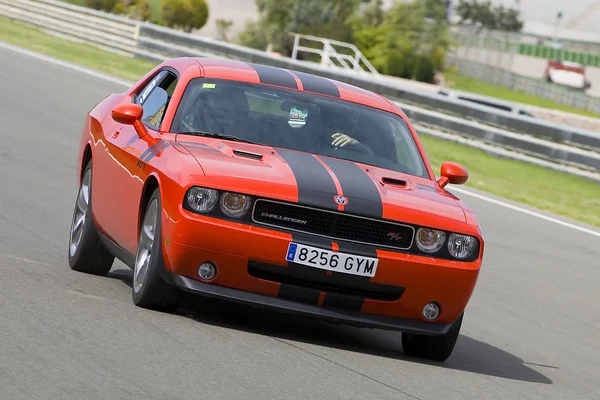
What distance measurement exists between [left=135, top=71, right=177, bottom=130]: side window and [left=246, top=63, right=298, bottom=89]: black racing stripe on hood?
53cm

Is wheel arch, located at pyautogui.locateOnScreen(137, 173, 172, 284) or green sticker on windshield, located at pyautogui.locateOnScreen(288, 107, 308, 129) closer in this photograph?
wheel arch, located at pyautogui.locateOnScreen(137, 173, 172, 284)

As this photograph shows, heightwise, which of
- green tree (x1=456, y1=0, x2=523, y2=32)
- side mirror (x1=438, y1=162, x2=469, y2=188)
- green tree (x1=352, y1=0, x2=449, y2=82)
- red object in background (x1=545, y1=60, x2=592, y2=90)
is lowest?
green tree (x1=456, y1=0, x2=523, y2=32)

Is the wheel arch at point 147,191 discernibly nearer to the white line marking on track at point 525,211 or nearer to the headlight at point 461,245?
the headlight at point 461,245

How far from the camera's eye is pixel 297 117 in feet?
24.7

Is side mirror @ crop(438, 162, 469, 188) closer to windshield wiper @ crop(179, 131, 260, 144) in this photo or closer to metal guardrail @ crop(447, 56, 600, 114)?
windshield wiper @ crop(179, 131, 260, 144)

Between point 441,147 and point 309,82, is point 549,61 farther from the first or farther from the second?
point 309,82

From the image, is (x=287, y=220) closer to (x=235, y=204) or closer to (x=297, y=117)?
(x=235, y=204)

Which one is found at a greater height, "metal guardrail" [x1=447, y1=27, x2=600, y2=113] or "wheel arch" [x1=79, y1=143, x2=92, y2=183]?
"wheel arch" [x1=79, y1=143, x2=92, y2=183]

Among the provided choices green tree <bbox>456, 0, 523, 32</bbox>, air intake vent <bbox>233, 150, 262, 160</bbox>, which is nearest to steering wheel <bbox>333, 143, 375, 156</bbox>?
air intake vent <bbox>233, 150, 262, 160</bbox>

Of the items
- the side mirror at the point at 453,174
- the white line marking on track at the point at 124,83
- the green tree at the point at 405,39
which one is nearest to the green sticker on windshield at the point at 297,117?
the side mirror at the point at 453,174

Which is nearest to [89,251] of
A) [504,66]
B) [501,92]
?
[501,92]

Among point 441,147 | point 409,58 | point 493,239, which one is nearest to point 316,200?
point 493,239

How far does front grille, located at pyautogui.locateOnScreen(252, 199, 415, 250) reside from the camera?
6414 millimetres

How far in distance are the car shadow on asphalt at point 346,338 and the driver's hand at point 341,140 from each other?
105 cm
